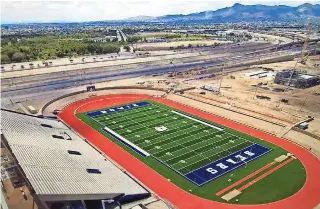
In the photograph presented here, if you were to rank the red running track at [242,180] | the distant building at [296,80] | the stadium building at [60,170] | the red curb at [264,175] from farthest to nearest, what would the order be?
the distant building at [296,80], the red curb at [264,175], the red running track at [242,180], the stadium building at [60,170]

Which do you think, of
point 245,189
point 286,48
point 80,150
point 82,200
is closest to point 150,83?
point 80,150

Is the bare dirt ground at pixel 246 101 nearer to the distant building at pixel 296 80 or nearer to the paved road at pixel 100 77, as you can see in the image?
the distant building at pixel 296 80

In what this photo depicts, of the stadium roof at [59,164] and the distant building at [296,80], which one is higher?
the stadium roof at [59,164]

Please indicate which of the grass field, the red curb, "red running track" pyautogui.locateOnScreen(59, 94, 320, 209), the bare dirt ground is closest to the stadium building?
"red running track" pyautogui.locateOnScreen(59, 94, 320, 209)

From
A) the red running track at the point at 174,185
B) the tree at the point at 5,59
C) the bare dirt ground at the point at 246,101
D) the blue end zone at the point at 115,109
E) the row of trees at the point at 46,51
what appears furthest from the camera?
the row of trees at the point at 46,51

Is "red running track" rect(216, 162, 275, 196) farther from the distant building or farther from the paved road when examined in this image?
the paved road

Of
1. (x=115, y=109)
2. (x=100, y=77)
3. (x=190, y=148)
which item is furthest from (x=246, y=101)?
(x=100, y=77)

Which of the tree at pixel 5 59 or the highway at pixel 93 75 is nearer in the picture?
the highway at pixel 93 75

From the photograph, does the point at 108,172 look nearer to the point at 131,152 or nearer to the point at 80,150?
the point at 80,150

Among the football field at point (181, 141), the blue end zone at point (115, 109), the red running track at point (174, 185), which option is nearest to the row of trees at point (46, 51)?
the red running track at point (174, 185)

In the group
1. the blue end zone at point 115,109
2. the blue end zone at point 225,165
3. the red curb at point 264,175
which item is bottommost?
the red curb at point 264,175
